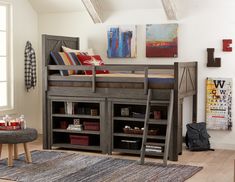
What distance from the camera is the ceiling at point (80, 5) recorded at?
6.86 m

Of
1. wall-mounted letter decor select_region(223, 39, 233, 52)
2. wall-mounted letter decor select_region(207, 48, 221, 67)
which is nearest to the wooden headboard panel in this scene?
wall-mounted letter decor select_region(207, 48, 221, 67)

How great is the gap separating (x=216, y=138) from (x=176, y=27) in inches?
64.1

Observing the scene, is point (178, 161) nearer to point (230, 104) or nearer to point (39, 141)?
point (230, 104)

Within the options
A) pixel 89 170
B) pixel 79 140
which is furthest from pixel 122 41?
pixel 89 170

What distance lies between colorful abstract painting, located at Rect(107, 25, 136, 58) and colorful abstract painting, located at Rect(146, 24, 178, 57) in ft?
0.75

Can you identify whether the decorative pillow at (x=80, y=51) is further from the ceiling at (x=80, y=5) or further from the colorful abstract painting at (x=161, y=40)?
the colorful abstract painting at (x=161, y=40)

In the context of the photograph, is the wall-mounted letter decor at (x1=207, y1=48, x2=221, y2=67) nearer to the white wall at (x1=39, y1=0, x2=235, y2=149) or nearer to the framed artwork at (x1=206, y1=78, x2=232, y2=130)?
the white wall at (x1=39, y1=0, x2=235, y2=149)

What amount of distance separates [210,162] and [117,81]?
1.49 meters

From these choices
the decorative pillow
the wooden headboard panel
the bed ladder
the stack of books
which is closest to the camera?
the bed ladder

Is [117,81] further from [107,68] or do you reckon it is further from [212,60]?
[212,60]

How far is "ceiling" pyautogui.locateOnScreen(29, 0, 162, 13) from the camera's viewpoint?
6863 millimetres

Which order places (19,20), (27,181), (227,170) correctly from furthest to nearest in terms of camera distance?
1. (19,20)
2. (227,170)
3. (27,181)

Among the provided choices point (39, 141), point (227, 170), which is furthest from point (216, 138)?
point (39, 141)

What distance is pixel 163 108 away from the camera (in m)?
6.30
